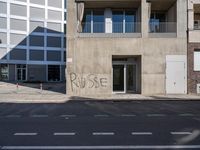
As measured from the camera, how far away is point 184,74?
23.2m

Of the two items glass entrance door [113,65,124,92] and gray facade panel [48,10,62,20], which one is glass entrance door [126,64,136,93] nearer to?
glass entrance door [113,65,124,92]

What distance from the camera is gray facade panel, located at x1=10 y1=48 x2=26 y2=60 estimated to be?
54406 mm

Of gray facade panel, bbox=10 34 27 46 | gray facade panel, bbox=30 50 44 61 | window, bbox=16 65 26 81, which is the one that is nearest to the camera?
gray facade panel, bbox=10 34 27 46

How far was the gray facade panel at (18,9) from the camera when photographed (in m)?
54.2

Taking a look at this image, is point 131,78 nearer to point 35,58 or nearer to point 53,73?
point 53,73

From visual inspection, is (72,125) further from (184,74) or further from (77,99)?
(184,74)

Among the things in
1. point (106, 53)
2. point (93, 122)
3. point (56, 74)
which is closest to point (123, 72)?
point (106, 53)

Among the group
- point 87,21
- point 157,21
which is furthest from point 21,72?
point 157,21

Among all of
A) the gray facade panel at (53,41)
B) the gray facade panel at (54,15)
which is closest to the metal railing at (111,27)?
the gray facade panel at (53,41)

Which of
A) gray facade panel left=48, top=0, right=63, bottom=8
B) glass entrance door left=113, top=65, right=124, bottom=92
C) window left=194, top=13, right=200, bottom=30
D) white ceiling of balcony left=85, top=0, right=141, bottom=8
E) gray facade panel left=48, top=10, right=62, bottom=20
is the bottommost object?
glass entrance door left=113, top=65, right=124, bottom=92

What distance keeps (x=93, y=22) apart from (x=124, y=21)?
2732mm

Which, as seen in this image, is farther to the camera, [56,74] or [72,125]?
[56,74]

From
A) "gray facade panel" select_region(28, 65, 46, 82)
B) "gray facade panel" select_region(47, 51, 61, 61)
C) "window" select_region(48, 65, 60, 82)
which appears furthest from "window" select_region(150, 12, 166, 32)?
"gray facade panel" select_region(47, 51, 61, 61)

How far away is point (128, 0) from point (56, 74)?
36.8 meters
